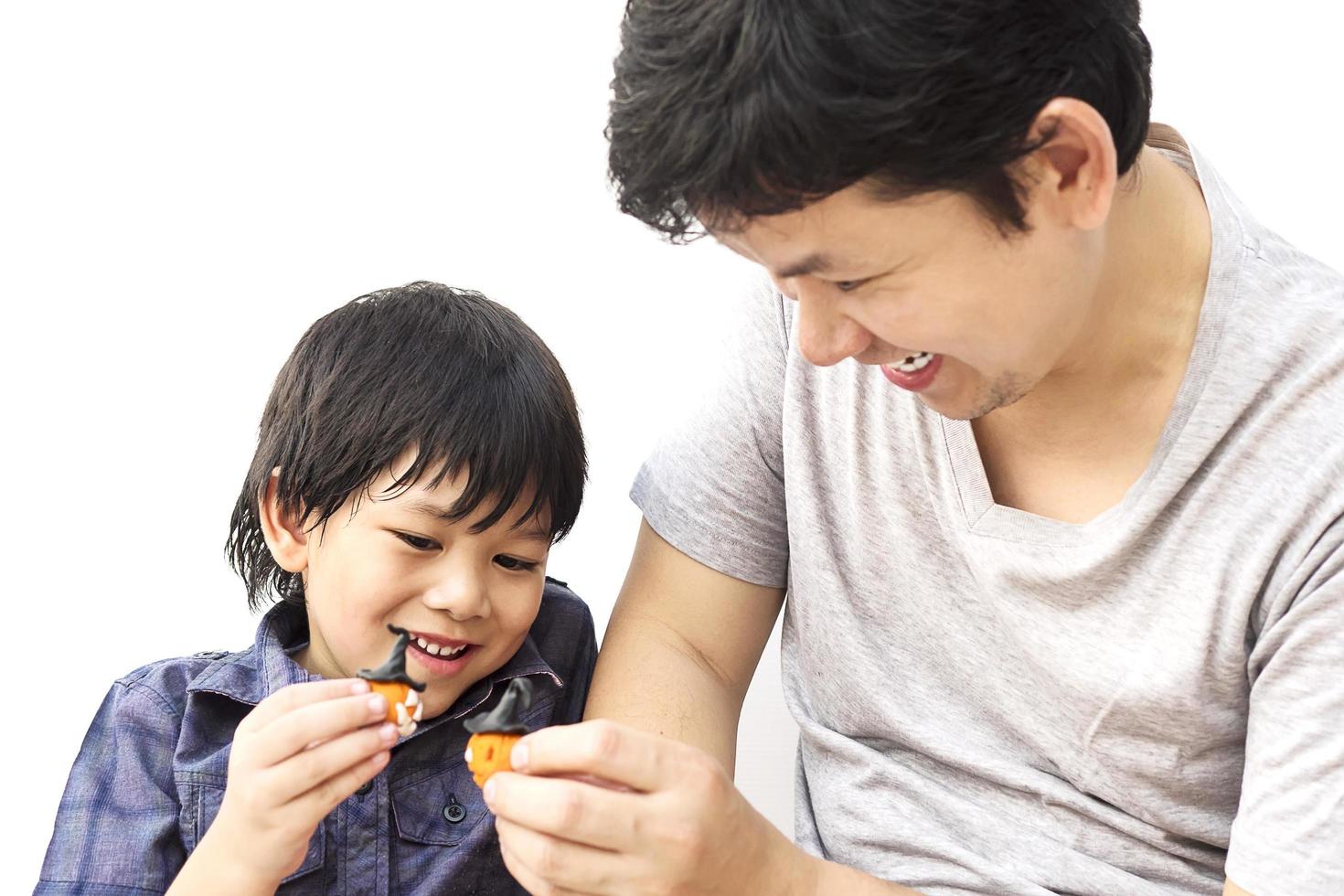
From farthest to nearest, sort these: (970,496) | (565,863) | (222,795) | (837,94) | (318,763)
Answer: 1. (222,795)
2. (970,496)
3. (318,763)
4. (565,863)
5. (837,94)

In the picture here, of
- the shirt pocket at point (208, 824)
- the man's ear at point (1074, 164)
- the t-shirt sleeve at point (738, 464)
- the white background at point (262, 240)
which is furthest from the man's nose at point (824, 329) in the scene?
the white background at point (262, 240)

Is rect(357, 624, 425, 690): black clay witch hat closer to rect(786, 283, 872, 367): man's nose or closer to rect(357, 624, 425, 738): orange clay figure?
rect(357, 624, 425, 738): orange clay figure

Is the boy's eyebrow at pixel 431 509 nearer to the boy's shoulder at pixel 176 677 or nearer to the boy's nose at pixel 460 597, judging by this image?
the boy's nose at pixel 460 597

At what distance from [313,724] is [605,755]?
261 millimetres

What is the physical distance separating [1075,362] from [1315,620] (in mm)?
279

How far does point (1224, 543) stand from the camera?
1105 millimetres

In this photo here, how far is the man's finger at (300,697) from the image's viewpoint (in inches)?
45.2

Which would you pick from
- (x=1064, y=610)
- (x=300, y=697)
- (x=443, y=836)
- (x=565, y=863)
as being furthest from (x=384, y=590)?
(x=1064, y=610)

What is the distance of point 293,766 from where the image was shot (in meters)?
1.12

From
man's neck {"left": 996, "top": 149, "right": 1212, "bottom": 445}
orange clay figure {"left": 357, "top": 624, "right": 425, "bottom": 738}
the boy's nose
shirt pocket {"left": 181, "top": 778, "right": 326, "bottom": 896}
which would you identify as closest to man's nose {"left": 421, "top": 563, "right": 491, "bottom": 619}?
the boy's nose

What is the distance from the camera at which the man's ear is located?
0.98 metres

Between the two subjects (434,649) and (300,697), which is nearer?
(300,697)

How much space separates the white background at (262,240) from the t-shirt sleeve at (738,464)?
0.47 meters

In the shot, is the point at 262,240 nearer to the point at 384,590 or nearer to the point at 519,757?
the point at 384,590
